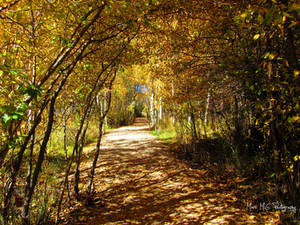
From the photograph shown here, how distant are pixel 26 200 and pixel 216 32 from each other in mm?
4139

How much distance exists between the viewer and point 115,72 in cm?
383

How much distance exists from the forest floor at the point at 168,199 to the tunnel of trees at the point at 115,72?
0.42m

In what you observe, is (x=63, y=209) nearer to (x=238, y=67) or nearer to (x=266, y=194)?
(x=266, y=194)

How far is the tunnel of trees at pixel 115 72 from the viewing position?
206 cm

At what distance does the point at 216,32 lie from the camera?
3500 mm

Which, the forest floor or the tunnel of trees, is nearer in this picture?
the tunnel of trees

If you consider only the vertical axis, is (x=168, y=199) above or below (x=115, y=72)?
below

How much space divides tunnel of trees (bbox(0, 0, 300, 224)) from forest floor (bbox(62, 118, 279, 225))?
1.37 ft

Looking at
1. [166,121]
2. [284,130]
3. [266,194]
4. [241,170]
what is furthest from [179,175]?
[166,121]

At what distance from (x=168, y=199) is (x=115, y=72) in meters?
2.79

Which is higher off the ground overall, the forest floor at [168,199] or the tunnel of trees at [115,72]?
the tunnel of trees at [115,72]

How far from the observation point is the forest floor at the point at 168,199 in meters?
2.75

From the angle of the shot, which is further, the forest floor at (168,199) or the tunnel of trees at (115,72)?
the forest floor at (168,199)

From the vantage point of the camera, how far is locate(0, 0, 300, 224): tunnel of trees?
2061 mm
